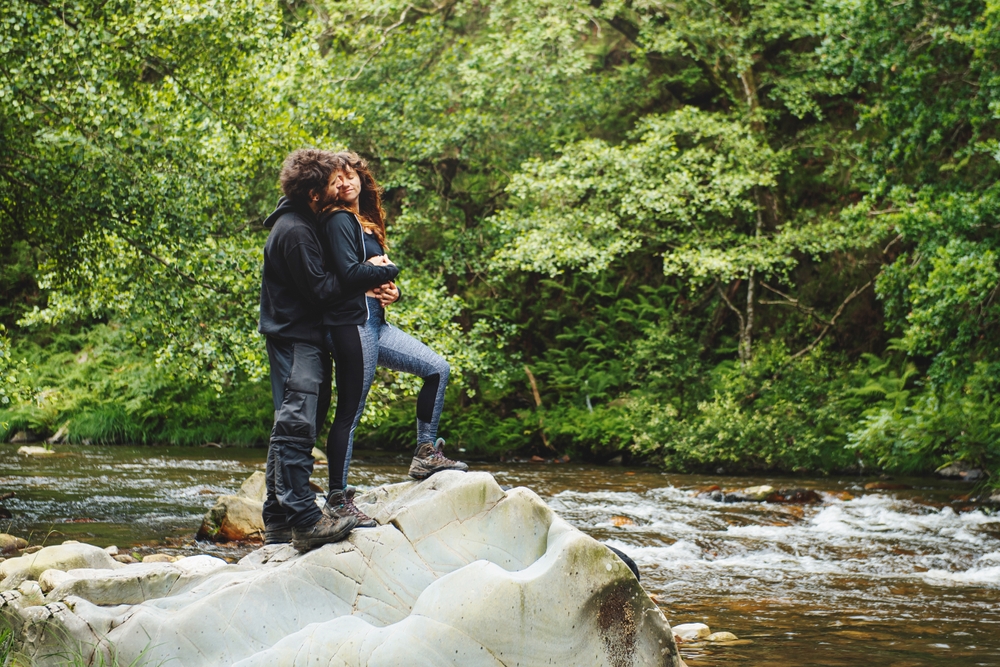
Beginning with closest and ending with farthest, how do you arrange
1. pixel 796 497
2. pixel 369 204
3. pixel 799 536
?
pixel 369 204
pixel 799 536
pixel 796 497

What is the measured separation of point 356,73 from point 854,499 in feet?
37.3

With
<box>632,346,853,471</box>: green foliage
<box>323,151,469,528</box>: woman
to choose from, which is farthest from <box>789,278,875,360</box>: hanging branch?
<box>323,151,469,528</box>: woman

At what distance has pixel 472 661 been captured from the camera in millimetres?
4250

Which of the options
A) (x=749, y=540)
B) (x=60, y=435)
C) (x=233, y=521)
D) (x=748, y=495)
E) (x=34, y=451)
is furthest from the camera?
(x=60, y=435)

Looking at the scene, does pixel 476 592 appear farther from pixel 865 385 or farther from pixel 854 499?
pixel 865 385

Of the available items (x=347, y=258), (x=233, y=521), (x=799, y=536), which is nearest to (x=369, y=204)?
(x=347, y=258)

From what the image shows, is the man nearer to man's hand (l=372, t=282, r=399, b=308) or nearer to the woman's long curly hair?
the woman's long curly hair

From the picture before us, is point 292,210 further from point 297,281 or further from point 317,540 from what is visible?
point 317,540

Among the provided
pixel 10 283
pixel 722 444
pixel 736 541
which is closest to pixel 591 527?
pixel 736 541

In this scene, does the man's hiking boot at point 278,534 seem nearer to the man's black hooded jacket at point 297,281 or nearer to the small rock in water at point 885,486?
the man's black hooded jacket at point 297,281

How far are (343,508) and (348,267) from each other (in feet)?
4.16

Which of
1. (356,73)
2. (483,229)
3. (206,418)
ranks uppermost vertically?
(356,73)

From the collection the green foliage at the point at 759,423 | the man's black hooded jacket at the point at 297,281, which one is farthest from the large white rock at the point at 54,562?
the green foliage at the point at 759,423

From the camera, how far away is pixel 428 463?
18.5 ft
